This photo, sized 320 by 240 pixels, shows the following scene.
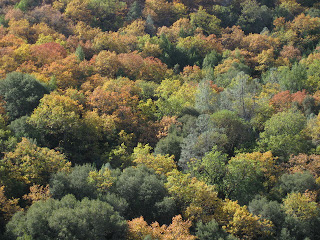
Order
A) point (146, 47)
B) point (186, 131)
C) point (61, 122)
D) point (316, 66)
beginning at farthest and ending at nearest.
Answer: point (146, 47) < point (316, 66) < point (186, 131) < point (61, 122)

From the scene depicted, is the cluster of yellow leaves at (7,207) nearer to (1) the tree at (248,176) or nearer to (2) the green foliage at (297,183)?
(1) the tree at (248,176)

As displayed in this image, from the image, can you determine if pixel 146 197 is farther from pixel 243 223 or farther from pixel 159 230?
pixel 243 223

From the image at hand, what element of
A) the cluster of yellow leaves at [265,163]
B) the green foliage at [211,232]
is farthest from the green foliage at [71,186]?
the cluster of yellow leaves at [265,163]

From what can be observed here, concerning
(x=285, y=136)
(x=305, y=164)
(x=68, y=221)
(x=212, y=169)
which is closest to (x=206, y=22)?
(x=285, y=136)

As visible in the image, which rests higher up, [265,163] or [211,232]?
[265,163]

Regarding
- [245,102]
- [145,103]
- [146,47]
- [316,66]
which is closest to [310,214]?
[245,102]

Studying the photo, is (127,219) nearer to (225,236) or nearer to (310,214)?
(225,236)
